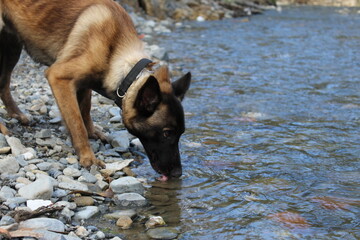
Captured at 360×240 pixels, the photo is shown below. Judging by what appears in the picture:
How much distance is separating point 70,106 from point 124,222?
1638 mm

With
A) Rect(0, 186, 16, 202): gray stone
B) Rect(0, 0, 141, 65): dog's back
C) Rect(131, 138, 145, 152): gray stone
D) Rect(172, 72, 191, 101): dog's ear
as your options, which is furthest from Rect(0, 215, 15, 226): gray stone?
Rect(131, 138, 145, 152): gray stone

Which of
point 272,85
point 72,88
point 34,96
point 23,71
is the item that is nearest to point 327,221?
point 72,88

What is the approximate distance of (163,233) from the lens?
3752 millimetres

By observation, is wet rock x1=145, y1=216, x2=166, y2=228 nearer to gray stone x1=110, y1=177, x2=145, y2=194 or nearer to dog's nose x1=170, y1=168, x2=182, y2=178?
gray stone x1=110, y1=177, x2=145, y2=194

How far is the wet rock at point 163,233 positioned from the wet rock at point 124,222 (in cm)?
18

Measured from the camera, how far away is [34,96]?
712 centimetres

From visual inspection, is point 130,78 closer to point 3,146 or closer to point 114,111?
point 3,146

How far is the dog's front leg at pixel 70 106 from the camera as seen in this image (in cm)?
501

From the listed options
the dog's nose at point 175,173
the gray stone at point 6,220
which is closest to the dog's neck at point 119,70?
the dog's nose at point 175,173

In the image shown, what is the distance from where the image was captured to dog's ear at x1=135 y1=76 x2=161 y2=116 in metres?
4.43

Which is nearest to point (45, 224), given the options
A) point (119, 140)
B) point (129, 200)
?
point (129, 200)

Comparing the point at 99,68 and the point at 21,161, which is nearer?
the point at 21,161

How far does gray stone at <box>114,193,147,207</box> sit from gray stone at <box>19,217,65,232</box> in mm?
793

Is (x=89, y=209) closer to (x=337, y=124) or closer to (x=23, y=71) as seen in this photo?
(x=337, y=124)
